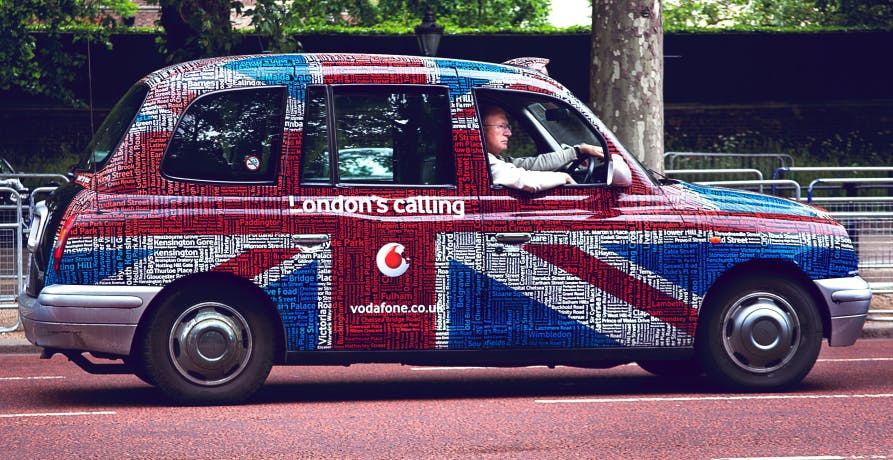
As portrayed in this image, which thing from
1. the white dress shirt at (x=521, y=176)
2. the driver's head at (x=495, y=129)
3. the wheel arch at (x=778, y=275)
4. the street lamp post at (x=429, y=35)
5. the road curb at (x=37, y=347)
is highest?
the street lamp post at (x=429, y=35)

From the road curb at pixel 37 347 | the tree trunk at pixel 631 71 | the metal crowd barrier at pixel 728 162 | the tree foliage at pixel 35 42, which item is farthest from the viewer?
the metal crowd barrier at pixel 728 162

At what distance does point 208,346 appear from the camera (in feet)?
26.1

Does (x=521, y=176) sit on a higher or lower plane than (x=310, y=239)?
higher

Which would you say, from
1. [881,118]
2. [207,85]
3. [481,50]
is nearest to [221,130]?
[207,85]

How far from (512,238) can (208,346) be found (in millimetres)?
1790

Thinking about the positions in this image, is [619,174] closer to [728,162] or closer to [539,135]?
[539,135]

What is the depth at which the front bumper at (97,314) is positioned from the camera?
779 centimetres

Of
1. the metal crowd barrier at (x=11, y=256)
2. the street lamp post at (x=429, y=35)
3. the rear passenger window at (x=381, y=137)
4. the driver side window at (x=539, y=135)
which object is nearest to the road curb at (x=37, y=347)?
the metal crowd barrier at (x=11, y=256)

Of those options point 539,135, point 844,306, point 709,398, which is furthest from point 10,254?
point 844,306

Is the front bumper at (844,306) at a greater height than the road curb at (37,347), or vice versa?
the front bumper at (844,306)

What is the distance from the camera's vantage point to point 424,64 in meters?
8.33

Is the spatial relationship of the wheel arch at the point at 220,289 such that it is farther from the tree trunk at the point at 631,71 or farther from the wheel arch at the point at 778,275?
the tree trunk at the point at 631,71

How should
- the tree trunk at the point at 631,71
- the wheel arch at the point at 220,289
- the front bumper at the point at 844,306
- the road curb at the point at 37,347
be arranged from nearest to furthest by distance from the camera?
the wheel arch at the point at 220,289 < the front bumper at the point at 844,306 < the road curb at the point at 37,347 < the tree trunk at the point at 631,71

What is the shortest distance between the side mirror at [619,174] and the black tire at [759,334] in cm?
86
